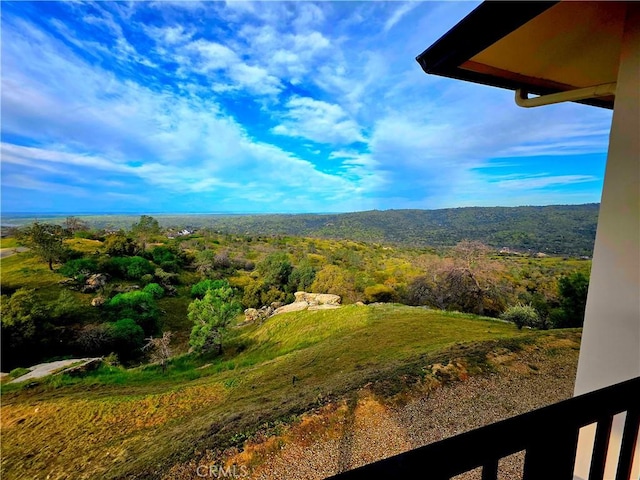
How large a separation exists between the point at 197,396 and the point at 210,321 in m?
4.44

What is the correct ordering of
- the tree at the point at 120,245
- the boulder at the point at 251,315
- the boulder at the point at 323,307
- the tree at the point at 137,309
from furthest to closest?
the tree at the point at 120,245 → the boulder at the point at 251,315 → the boulder at the point at 323,307 → the tree at the point at 137,309

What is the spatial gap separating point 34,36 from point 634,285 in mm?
12150

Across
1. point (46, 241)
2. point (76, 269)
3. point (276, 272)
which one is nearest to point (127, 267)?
point (76, 269)

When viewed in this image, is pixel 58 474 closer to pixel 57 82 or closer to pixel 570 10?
pixel 570 10

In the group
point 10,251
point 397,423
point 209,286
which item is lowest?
point 209,286

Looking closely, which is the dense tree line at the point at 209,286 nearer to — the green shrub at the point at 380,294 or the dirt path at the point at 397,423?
the green shrub at the point at 380,294

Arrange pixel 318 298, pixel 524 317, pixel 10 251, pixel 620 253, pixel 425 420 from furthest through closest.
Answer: pixel 318 298 < pixel 10 251 < pixel 524 317 < pixel 425 420 < pixel 620 253

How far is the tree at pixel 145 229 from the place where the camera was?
53.9 ft

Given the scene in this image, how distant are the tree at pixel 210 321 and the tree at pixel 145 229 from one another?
8090 mm

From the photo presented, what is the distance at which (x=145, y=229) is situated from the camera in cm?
1694

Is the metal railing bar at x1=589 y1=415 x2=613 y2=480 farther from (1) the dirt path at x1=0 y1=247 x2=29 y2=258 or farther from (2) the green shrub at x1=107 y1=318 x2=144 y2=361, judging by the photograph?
(1) the dirt path at x1=0 y1=247 x2=29 y2=258

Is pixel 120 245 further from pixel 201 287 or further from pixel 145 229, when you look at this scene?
pixel 201 287

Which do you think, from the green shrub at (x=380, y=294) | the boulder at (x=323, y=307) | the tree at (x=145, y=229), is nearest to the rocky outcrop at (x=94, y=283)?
the tree at (x=145, y=229)

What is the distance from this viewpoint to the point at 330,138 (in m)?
30.5
